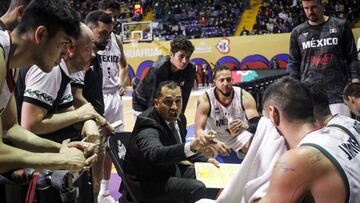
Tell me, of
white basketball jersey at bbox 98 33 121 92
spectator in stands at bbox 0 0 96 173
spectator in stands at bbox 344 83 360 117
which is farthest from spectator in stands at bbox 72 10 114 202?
spectator in stands at bbox 344 83 360 117

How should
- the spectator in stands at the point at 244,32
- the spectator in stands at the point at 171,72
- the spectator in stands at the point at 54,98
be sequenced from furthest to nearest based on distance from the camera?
the spectator in stands at the point at 244,32
the spectator in stands at the point at 171,72
the spectator in stands at the point at 54,98

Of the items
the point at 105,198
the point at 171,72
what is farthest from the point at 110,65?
the point at 105,198

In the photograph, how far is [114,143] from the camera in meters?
3.88

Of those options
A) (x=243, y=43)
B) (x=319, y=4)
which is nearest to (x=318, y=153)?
(x=319, y=4)

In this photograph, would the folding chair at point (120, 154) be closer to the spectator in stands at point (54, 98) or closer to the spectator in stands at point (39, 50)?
the spectator in stands at point (54, 98)

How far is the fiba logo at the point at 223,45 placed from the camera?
63.3 ft

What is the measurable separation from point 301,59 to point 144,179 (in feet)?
7.51

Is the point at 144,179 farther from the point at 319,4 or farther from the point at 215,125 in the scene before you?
the point at 319,4

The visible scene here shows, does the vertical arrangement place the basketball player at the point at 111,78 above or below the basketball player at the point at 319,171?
below

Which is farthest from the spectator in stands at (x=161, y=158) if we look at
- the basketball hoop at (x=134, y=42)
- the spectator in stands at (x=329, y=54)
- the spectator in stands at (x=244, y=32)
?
the spectator in stands at (x=244, y=32)

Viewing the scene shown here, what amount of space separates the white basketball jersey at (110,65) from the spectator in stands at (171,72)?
308mm

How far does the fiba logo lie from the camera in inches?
760

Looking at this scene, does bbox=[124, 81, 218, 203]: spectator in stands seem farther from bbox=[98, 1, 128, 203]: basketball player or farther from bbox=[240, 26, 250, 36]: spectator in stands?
bbox=[240, 26, 250, 36]: spectator in stands

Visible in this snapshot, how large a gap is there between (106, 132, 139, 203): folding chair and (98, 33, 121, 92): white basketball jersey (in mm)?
1331
